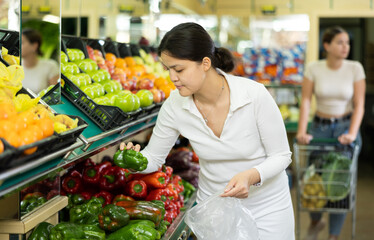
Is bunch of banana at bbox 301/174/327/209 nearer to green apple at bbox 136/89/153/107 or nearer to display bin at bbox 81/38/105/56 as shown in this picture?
green apple at bbox 136/89/153/107

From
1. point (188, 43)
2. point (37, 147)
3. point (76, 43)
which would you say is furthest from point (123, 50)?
point (37, 147)

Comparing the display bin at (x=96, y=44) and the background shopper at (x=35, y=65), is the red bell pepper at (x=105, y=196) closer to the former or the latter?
the background shopper at (x=35, y=65)

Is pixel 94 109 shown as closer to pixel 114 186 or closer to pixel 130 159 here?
pixel 130 159

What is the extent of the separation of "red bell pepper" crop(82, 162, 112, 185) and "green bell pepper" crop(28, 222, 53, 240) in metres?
0.81

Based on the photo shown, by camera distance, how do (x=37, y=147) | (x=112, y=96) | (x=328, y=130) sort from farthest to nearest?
1. (x=328, y=130)
2. (x=112, y=96)
3. (x=37, y=147)

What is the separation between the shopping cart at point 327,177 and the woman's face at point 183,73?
247cm

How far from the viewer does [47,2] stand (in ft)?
8.93

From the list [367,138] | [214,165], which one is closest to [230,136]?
[214,165]

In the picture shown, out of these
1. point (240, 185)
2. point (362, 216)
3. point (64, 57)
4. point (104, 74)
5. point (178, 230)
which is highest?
point (64, 57)

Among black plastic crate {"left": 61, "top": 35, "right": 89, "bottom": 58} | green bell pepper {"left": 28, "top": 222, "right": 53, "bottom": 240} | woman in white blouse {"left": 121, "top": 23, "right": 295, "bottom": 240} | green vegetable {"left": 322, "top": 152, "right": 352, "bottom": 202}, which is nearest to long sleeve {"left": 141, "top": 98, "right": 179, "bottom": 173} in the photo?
woman in white blouse {"left": 121, "top": 23, "right": 295, "bottom": 240}

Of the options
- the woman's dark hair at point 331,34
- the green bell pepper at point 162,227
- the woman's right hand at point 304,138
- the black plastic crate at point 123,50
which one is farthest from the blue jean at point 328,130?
the green bell pepper at point 162,227

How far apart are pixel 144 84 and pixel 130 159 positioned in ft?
4.46

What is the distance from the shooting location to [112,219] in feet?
8.32

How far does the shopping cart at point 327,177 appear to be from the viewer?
4.75m
